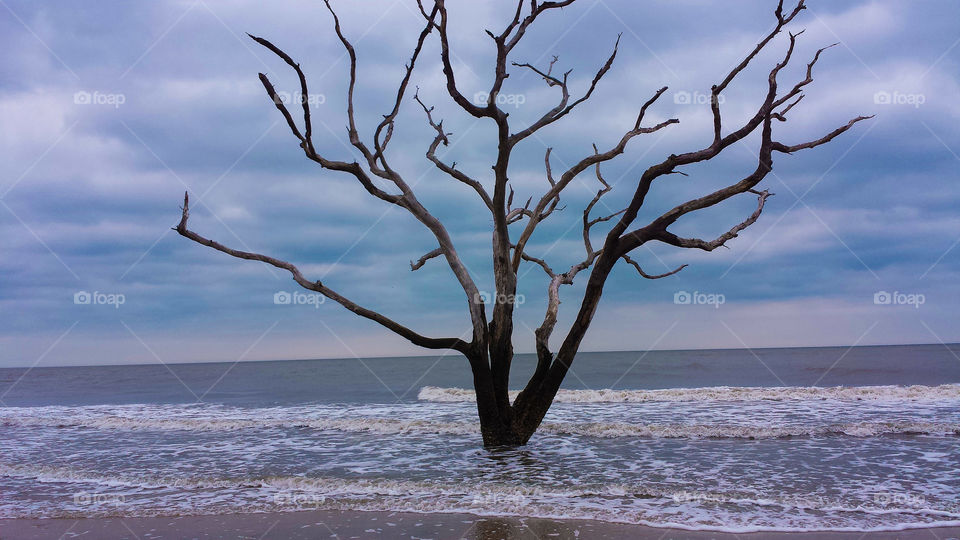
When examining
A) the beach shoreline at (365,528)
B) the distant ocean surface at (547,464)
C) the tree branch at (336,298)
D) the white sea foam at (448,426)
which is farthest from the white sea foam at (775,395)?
the beach shoreline at (365,528)

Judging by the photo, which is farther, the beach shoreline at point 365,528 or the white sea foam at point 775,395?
the white sea foam at point 775,395

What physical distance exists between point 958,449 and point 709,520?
6534mm

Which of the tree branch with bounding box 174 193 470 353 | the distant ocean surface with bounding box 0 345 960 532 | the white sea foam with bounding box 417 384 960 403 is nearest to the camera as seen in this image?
the distant ocean surface with bounding box 0 345 960 532

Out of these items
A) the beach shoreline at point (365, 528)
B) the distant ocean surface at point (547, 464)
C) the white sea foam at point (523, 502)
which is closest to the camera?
the beach shoreline at point (365, 528)

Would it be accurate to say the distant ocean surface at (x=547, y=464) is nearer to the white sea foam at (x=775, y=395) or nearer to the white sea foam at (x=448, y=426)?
the white sea foam at (x=448, y=426)

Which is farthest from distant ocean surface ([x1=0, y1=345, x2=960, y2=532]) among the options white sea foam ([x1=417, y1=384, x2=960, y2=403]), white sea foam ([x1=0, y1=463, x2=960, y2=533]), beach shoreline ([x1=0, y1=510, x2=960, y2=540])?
white sea foam ([x1=417, y1=384, x2=960, y2=403])

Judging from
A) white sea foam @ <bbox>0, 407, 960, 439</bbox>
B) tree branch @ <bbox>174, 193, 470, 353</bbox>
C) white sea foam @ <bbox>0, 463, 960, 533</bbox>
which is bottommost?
white sea foam @ <bbox>0, 407, 960, 439</bbox>

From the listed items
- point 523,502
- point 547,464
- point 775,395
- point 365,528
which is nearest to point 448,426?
point 547,464

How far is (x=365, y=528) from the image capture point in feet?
19.4

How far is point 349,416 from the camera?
53.3ft

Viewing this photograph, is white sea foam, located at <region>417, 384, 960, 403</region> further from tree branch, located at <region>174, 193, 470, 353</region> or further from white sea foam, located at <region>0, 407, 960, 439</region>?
tree branch, located at <region>174, 193, 470, 353</region>

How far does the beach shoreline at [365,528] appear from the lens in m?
5.48

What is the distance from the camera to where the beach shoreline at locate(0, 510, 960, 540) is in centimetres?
548

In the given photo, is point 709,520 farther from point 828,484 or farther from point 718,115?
point 718,115
